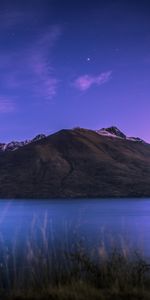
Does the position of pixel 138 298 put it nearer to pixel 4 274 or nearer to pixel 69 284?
pixel 69 284

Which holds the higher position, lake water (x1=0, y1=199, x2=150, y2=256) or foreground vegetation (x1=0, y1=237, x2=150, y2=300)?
lake water (x1=0, y1=199, x2=150, y2=256)

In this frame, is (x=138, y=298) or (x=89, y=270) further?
(x=89, y=270)

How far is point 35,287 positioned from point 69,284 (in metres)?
1.20

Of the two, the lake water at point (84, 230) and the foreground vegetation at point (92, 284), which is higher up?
the lake water at point (84, 230)

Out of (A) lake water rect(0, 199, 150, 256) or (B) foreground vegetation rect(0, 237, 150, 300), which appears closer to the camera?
(B) foreground vegetation rect(0, 237, 150, 300)

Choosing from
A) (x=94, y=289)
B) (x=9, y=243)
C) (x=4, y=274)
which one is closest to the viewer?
(x=94, y=289)

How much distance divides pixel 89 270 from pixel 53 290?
8.46ft

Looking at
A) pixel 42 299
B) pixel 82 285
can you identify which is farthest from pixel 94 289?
pixel 42 299

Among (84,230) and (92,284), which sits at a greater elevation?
(84,230)

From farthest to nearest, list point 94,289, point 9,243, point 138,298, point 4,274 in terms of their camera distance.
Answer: point 9,243 → point 4,274 → point 94,289 → point 138,298

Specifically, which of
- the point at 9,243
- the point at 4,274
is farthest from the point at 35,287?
the point at 9,243

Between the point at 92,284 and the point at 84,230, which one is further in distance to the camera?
the point at 84,230

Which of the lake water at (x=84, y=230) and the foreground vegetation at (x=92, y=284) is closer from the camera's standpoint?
the foreground vegetation at (x=92, y=284)

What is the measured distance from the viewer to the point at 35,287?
1523cm
